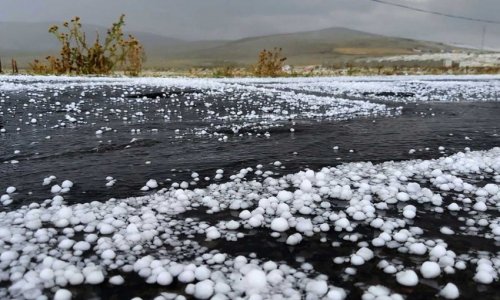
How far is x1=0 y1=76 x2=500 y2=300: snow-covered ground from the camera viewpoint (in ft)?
7.72

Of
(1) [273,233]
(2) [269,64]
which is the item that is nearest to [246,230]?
(1) [273,233]

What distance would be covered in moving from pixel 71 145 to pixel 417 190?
455cm

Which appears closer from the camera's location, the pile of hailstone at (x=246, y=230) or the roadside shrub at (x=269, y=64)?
the pile of hailstone at (x=246, y=230)

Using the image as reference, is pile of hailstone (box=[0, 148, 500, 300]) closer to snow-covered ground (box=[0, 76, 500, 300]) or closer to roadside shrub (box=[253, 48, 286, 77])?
snow-covered ground (box=[0, 76, 500, 300])

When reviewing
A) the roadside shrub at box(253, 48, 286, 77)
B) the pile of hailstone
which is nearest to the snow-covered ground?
the pile of hailstone

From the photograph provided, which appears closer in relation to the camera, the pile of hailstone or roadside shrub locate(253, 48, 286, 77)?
the pile of hailstone

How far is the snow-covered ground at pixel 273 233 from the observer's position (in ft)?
7.72

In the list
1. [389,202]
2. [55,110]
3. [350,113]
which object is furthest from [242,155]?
[55,110]

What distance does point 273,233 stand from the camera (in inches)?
120

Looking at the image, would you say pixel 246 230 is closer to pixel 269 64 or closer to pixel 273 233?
pixel 273 233

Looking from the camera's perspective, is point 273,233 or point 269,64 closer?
point 273,233

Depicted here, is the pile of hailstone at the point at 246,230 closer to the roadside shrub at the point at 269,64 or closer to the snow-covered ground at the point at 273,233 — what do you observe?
the snow-covered ground at the point at 273,233

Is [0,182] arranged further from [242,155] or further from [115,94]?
[115,94]

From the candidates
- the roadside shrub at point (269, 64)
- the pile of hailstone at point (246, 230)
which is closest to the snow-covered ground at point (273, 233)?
the pile of hailstone at point (246, 230)
